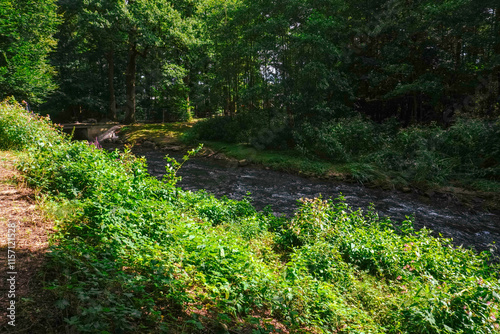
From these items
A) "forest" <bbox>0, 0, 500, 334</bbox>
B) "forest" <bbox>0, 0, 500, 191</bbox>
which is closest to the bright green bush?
"forest" <bbox>0, 0, 500, 334</bbox>

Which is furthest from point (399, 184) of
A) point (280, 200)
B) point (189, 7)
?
point (189, 7)

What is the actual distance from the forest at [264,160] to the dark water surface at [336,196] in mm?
781

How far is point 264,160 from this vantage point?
1689 centimetres

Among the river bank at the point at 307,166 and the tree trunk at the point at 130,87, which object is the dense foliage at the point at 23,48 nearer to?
the tree trunk at the point at 130,87

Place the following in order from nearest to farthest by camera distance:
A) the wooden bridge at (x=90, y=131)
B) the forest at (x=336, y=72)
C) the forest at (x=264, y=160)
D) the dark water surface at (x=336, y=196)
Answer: the forest at (x=264, y=160) → the dark water surface at (x=336, y=196) → the forest at (x=336, y=72) → the wooden bridge at (x=90, y=131)

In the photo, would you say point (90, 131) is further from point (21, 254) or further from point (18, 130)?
point (21, 254)

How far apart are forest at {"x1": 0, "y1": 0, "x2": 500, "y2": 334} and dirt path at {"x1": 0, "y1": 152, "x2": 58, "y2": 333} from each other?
3 centimetres

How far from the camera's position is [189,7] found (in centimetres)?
2808

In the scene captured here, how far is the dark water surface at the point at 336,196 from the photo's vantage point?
8.76 metres

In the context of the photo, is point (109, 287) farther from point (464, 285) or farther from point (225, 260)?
point (464, 285)

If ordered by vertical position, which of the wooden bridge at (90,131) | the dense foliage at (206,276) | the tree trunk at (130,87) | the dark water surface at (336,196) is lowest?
the dark water surface at (336,196)

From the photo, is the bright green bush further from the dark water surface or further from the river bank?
the dark water surface

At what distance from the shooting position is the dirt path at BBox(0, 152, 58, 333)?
227cm

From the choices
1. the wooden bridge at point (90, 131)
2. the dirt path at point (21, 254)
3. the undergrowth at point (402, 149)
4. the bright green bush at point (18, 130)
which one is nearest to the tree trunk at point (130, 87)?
the wooden bridge at point (90, 131)
